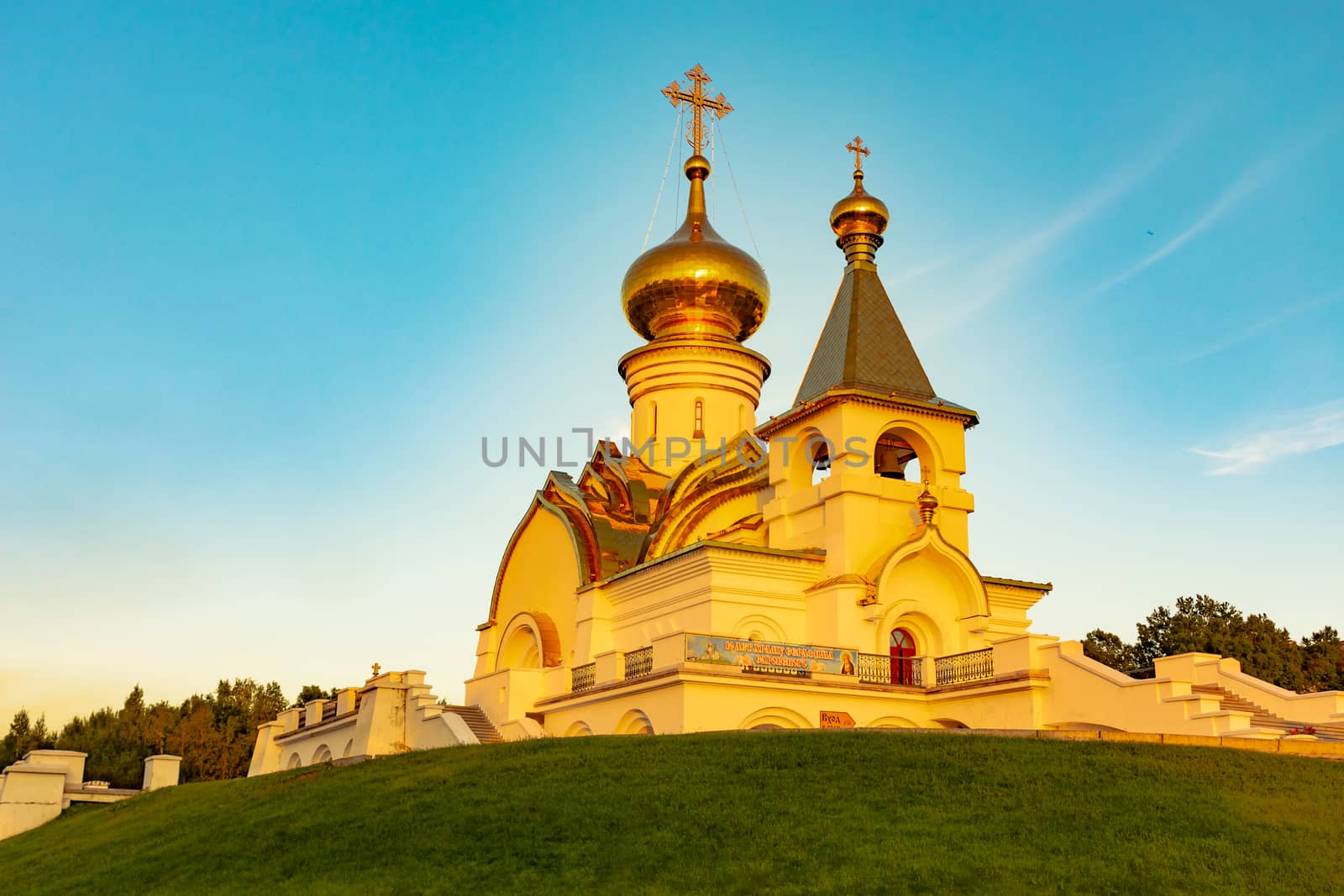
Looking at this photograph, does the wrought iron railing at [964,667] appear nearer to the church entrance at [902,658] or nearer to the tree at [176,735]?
the church entrance at [902,658]

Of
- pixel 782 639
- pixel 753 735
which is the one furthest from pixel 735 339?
pixel 753 735

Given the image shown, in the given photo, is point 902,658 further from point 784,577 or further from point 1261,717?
point 1261,717

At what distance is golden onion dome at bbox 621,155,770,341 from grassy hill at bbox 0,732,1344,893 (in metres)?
13.0

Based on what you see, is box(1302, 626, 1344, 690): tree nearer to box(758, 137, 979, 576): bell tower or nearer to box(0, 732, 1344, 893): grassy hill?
box(758, 137, 979, 576): bell tower

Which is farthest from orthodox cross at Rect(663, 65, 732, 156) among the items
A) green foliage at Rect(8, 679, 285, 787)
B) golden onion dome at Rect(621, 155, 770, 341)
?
green foliage at Rect(8, 679, 285, 787)

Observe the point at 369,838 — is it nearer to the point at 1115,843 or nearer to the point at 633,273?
the point at 1115,843

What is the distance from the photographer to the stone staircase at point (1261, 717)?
14922mm

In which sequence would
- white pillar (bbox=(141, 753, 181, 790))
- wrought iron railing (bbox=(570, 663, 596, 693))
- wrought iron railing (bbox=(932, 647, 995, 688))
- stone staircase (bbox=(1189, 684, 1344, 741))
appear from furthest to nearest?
white pillar (bbox=(141, 753, 181, 790)) → wrought iron railing (bbox=(570, 663, 596, 693)) → wrought iron railing (bbox=(932, 647, 995, 688)) → stone staircase (bbox=(1189, 684, 1344, 741))

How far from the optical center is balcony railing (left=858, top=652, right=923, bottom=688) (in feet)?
58.0

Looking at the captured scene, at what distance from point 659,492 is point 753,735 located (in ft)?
33.4

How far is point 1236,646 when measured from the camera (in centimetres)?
2823

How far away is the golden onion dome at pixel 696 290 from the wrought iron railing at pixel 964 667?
9.31 meters

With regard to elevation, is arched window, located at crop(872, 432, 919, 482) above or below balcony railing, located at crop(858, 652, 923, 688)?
above

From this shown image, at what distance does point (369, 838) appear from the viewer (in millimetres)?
11250
